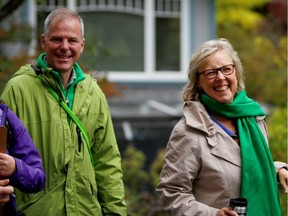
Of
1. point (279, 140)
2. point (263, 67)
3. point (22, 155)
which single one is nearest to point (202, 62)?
point (22, 155)

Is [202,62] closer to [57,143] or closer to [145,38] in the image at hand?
[57,143]

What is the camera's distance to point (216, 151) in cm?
384

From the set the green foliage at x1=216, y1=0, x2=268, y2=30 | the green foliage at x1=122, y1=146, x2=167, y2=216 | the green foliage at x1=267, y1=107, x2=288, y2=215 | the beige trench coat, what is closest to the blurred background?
the green foliage at x1=122, y1=146, x2=167, y2=216

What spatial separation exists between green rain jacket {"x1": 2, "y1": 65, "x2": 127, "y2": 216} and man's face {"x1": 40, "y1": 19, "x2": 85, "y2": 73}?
0.40 ft

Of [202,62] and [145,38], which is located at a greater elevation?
[202,62]

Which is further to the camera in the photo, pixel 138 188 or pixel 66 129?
pixel 138 188

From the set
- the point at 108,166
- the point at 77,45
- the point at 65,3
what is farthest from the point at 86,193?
the point at 65,3

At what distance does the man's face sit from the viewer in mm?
4121

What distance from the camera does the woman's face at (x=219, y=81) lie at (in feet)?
13.0

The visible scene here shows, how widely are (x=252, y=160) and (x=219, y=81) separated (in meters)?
0.50

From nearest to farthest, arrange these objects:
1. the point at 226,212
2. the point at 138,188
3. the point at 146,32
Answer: the point at 226,212 < the point at 138,188 < the point at 146,32

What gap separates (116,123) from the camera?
1227 centimetres

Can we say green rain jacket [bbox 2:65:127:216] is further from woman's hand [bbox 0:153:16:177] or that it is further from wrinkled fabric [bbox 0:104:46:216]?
woman's hand [bbox 0:153:16:177]

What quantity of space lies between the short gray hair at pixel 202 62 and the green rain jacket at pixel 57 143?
60 cm
